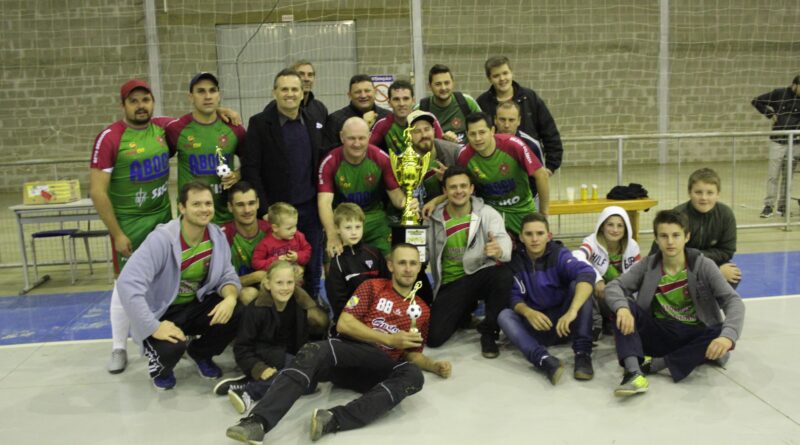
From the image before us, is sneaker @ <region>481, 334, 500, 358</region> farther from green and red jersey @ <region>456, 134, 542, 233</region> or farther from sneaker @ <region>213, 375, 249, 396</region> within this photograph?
sneaker @ <region>213, 375, 249, 396</region>

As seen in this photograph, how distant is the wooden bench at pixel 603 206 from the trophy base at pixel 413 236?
3.00 meters

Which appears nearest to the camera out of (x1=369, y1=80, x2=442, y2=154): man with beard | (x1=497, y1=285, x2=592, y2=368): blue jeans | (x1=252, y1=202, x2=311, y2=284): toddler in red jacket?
(x1=497, y1=285, x2=592, y2=368): blue jeans

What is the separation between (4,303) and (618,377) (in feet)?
17.0

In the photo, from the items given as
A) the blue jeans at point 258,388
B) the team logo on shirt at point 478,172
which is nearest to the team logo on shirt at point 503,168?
the team logo on shirt at point 478,172

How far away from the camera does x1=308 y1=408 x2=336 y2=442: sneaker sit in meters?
3.27

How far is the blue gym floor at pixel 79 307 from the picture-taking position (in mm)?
5182

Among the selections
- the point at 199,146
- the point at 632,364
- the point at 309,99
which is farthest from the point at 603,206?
the point at 199,146

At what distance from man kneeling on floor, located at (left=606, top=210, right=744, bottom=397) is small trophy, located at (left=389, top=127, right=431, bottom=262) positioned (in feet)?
3.89

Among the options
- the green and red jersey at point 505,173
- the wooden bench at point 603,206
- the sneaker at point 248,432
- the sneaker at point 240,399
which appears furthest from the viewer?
the wooden bench at point 603,206

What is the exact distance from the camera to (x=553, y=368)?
Result: 12.9 ft

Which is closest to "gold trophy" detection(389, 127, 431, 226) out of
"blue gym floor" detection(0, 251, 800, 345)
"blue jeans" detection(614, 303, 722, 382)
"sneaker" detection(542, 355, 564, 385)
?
"sneaker" detection(542, 355, 564, 385)

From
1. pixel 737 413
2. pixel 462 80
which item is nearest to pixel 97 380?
pixel 737 413

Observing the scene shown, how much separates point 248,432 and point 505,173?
2.63m

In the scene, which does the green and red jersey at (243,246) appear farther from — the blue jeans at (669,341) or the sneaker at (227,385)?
the blue jeans at (669,341)
